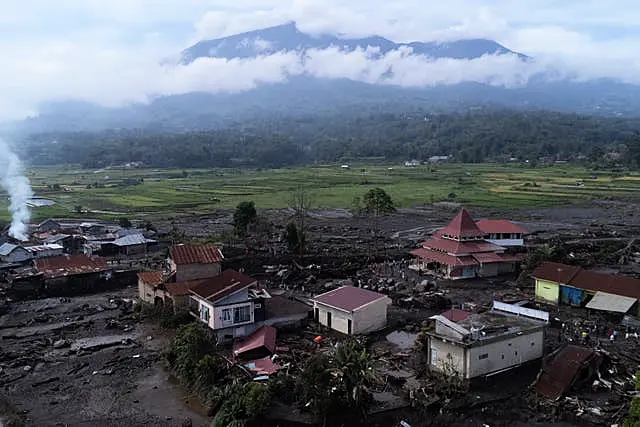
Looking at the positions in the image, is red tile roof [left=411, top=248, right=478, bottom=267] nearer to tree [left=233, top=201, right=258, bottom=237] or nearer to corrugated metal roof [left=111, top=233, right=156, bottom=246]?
Result: tree [left=233, top=201, right=258, bottom=237]

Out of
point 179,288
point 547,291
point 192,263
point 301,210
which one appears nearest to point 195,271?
point 192,263

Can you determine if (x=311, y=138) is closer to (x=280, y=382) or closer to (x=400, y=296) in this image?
(x=400, y=296)

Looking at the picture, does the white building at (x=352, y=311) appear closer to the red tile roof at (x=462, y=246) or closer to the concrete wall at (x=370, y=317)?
the concrete wall at (x=370, y=317)

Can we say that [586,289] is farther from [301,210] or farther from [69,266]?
[69,266]

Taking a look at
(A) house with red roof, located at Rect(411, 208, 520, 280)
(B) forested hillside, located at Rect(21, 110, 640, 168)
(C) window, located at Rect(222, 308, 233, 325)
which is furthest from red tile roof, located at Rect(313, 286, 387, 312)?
(B) forested hillside, located at Rect(21, 110, 640, 168)

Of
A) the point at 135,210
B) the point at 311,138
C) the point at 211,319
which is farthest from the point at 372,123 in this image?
the point at 211,319
